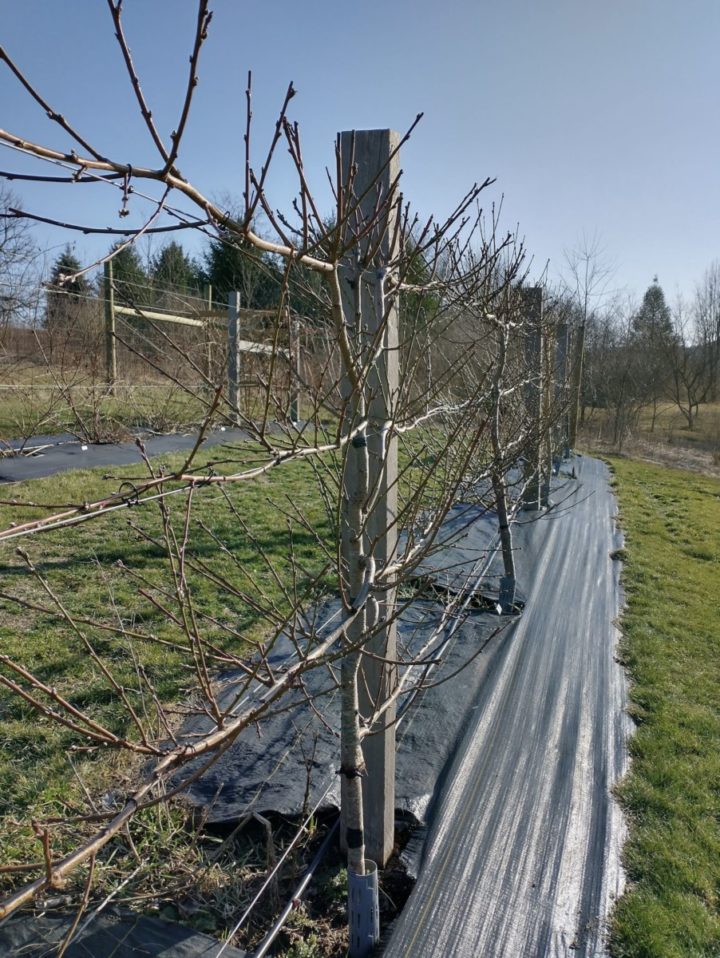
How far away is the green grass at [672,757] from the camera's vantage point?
8.03 ft

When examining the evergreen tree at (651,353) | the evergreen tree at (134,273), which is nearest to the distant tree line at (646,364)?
the evergreen tree at (651,353)

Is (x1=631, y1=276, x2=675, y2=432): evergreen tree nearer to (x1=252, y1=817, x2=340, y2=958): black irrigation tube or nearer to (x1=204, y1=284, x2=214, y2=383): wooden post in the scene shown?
(x1=204, y1=284, x2=214, y2=383): wooden post

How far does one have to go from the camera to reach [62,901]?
2.18m

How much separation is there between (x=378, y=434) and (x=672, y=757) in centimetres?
258

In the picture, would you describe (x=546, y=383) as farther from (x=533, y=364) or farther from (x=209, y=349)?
(x=209, y=349)

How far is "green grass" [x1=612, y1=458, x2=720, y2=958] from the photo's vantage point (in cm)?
245

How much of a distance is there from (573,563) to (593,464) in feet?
25.5

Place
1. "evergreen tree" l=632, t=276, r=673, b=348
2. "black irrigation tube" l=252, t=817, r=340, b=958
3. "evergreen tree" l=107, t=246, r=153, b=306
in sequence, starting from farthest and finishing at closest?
"evergreen tree" l=632, t=276, r=673, b=348 → "evergreen tree" l=107, t=246, r=153, b=306 → "black irrigation tube" l=252, t=817, r=340, b=958

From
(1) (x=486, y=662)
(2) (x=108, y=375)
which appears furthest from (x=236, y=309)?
(1) (x=486, y=662)

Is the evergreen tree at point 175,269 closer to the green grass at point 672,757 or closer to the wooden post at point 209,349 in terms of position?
the wooden post at point 209,349

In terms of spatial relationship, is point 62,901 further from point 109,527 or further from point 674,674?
point 109,527

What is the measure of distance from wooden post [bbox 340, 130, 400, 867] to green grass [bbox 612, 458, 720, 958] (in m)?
0.93

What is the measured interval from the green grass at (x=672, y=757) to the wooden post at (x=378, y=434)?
0.93 metres

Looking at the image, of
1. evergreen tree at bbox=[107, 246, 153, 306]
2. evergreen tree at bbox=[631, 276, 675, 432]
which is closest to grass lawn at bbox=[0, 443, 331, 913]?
evergreen tree at bbox=[107, 246, 153, 306]
